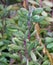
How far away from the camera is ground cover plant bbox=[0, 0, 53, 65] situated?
2.53 ft

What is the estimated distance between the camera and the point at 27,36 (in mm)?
785

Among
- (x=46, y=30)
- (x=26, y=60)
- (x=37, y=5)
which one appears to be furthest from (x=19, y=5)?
(x=26, y=60)

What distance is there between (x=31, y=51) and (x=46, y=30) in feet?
0.46

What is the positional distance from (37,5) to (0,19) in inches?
6.7

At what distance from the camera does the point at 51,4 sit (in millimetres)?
956

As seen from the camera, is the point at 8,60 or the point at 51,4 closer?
the point at 8,60

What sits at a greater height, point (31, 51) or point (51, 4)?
point (51, 4)

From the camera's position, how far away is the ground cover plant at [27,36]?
0.77m

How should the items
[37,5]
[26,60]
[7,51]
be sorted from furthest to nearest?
[37,5], [7,51], [26,60]

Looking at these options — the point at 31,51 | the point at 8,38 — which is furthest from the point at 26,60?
the point at 8,38

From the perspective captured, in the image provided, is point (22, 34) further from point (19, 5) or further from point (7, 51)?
point (19, 5)

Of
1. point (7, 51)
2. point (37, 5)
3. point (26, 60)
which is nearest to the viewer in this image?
point (26, 60)

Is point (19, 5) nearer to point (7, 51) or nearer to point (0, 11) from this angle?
point (0, 11)

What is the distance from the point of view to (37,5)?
97cm
